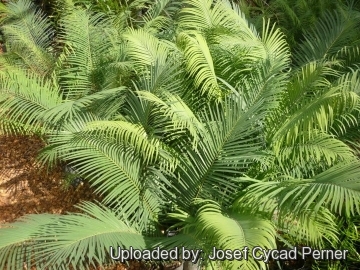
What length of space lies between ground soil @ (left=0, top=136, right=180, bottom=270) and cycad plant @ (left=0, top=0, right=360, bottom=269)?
1.75 feet

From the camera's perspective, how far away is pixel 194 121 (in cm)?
294

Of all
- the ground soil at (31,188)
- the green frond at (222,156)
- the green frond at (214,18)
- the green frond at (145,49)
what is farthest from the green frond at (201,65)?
the ground soil at (31,188)

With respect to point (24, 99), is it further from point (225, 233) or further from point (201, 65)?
point (225, 233)

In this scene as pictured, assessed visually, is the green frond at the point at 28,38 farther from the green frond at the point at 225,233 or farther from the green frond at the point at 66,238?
the green frond at the point at 225,233

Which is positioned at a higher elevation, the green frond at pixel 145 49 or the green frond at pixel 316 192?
the green frond at pixel 145 49

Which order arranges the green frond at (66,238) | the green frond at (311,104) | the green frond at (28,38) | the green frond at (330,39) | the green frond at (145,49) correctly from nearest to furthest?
the green frond at (66,238) → the green frond at (311,104) → the green frond at (145,49) → the green frond at (330,39) → the green frond at (28,38)

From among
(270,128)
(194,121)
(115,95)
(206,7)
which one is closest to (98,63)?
(115,95)

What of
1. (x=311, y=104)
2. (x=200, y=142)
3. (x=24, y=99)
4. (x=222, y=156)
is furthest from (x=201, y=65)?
(x=24, y=99)

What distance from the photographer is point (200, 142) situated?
9.48ft

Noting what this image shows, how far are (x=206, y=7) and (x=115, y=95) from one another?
1.18 m

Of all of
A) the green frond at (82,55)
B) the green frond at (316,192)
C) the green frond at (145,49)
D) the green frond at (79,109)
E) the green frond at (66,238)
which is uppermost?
the green frond at (82,55)

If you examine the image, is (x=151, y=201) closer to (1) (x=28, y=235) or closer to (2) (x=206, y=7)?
(1) (x=28, y=235)

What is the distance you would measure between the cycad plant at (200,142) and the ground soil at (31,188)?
1.75ft

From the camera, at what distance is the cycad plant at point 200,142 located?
2414 millimetres
